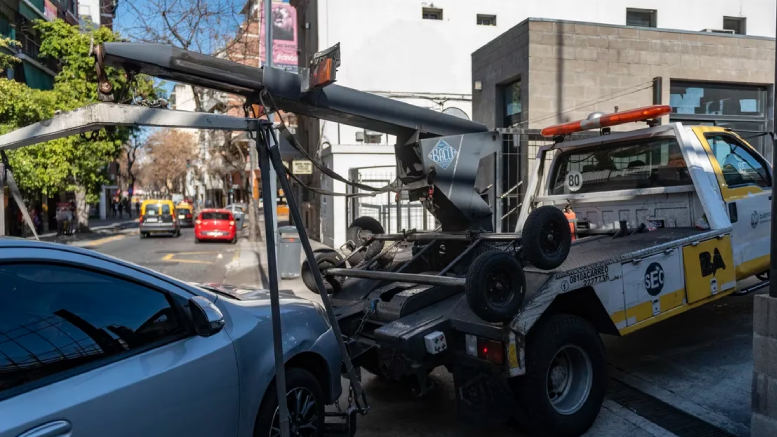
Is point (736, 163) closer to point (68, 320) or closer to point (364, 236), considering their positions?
point (364, 236)

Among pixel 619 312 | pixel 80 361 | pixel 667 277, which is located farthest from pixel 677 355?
pixel 80 361

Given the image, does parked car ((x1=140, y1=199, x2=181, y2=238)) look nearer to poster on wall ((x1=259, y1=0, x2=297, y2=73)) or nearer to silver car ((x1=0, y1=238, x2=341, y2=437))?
poster on wall ((x1=259, y1=0, x2=297, y2=73))

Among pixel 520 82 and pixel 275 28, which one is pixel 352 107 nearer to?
pixel 520 82

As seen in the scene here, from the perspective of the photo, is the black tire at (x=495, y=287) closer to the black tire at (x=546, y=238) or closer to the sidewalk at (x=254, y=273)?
the black tire at (x=546, y=238)

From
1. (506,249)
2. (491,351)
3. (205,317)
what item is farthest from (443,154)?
(205,317)

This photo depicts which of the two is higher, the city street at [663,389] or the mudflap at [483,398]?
the mudflap at [483,398]

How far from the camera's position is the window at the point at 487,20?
2577 cm

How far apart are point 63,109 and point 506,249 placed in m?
21.5

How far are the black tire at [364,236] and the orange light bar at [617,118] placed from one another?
2.23 metres

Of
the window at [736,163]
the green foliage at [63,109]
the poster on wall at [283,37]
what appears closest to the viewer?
the window at [736,163]

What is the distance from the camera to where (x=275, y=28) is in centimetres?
1434

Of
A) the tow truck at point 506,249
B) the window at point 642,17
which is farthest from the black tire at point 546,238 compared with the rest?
the window at point 642,17

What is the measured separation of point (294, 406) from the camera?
3.59 metres

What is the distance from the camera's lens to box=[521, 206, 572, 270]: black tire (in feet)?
13.6
